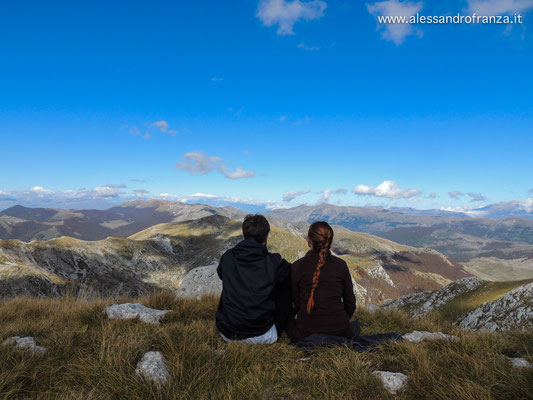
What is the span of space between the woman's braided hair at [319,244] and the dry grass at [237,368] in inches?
46.1

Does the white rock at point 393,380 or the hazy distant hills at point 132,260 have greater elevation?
the white rock at point 393,380

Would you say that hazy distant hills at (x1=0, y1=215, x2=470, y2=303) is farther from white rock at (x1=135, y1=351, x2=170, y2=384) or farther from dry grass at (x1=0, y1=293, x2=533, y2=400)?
white rock at (x1=135, y1=351, x2=170, y2=384)

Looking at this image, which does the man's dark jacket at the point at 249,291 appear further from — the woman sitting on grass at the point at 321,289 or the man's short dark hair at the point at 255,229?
the woman sitting on grass at the point at 321,289

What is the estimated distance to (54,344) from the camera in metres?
4.73

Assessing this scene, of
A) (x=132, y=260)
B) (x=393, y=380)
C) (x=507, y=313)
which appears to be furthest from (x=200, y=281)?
(x=132, y=260)

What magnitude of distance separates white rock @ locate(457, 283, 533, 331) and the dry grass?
11.5 meters

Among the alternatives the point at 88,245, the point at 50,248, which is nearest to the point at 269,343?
the point at 50,248

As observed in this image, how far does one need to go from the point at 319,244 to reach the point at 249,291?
74.8 inches

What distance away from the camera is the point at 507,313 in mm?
14867

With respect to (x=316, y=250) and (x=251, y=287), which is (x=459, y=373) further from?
(x=251, y=287)

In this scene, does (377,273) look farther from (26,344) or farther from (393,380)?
(26,344)

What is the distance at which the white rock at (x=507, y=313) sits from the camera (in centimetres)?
1380

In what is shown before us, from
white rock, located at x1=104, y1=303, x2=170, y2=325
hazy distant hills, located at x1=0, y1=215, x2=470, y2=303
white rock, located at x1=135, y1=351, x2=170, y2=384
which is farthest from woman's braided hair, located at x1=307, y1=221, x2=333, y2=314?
hazy distant hills, located at x1=0, y1=215, x2=470, y2=303

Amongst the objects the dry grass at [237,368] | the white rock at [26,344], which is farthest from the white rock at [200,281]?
the white rock at [26,344]
